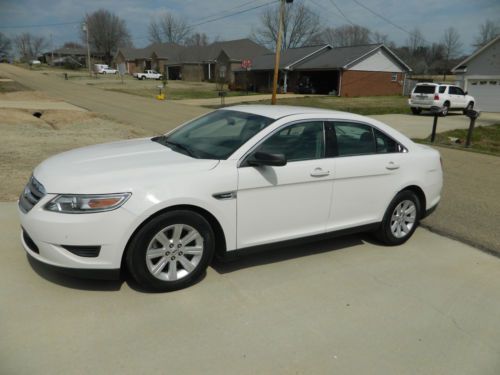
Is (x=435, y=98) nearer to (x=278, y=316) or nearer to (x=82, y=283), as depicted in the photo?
(x=278, y=316)

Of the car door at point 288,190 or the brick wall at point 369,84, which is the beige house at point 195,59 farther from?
the car door at point 288,190

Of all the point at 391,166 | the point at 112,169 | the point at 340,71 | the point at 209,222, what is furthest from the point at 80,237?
the point at 340,71

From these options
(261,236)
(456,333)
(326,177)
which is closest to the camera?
(456,333)

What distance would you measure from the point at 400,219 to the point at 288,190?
1.71m

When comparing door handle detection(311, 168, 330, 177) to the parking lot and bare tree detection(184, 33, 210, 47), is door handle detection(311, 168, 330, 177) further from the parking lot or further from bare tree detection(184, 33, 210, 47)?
bare tree detection(184, 33, 210, 47)

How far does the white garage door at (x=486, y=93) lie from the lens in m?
28.1

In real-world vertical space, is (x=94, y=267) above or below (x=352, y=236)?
above

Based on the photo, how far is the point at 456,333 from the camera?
3238 mm

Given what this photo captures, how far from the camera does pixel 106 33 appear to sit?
344 feet

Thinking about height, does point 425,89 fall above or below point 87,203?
above

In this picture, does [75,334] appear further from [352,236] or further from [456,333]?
[352,236]

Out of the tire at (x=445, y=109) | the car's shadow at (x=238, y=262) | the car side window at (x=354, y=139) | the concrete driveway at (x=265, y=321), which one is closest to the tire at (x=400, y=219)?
the car's shadow at (x=238, y=262)

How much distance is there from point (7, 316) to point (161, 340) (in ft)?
3.94

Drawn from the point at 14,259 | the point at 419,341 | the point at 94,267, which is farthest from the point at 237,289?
the point at 14,259
